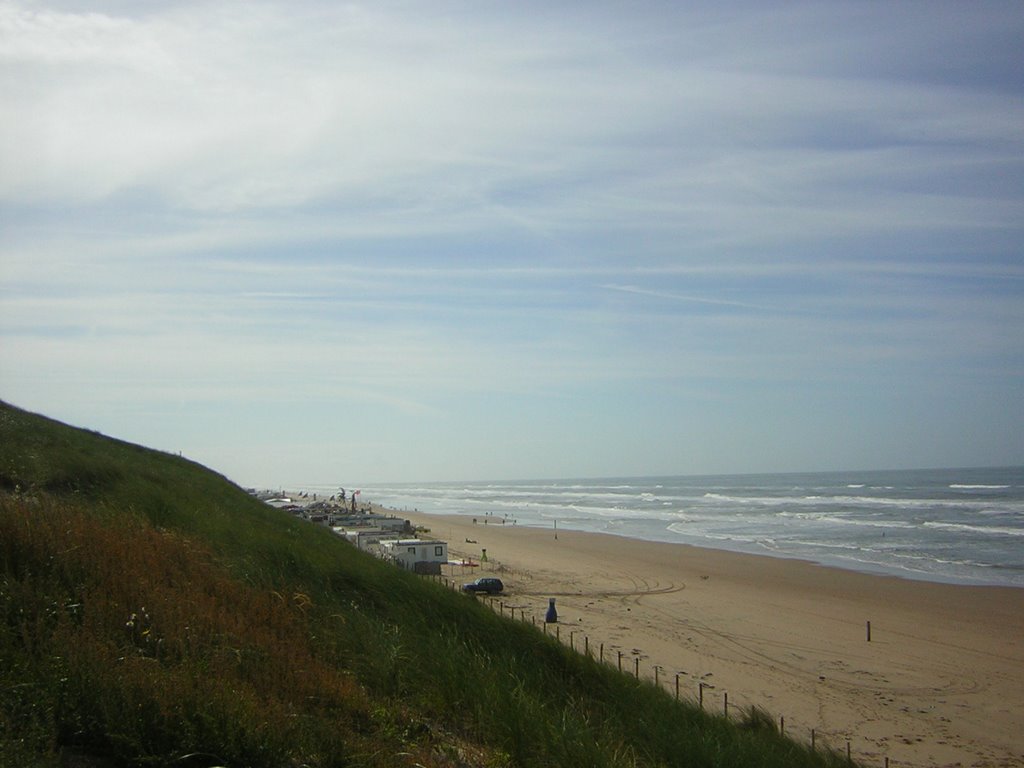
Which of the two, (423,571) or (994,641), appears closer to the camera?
(994,641)

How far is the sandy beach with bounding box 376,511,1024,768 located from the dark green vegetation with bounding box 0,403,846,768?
18.5 feet

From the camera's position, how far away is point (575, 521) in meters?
73.9

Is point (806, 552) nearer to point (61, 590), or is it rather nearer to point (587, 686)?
point (587, 686)

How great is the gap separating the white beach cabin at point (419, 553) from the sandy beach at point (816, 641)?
3.42 feet

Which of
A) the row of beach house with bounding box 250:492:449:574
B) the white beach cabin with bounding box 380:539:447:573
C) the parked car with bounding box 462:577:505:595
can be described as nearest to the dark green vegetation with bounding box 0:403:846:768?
the row of beach house with bounding box 250:492:449:574

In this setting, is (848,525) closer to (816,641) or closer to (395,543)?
(816,641)

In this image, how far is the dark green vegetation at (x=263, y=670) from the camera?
16.0ft

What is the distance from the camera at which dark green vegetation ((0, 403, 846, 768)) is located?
16.0 feet

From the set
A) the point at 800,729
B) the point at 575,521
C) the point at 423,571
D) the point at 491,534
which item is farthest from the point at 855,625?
the point at 575,521

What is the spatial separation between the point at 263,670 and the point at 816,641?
876 inches

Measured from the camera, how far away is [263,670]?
6020 mm

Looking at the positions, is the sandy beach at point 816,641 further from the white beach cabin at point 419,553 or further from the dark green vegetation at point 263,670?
the dark green vegetation at point 263,670

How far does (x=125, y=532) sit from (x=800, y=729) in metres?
12.9

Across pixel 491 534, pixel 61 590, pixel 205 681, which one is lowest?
pixel 491 534
